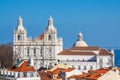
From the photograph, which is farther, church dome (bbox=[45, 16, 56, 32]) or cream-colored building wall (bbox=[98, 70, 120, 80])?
church dome (bbox=[45, 16, 56, 32])

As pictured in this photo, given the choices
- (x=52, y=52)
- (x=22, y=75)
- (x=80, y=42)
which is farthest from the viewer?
(x=80, y=42)

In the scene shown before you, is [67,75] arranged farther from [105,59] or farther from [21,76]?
[105,59]

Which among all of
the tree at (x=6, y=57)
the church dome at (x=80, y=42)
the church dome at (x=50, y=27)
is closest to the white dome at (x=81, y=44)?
the church dome at (x=80, y=42)

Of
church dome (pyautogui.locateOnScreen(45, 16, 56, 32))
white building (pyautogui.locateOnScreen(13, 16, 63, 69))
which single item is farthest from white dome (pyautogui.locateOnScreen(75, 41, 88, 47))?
church dome (pyautogui.locateOnScreen(45, 16, 56, 32))

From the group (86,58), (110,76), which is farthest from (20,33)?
(110,76)

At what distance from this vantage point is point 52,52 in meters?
142

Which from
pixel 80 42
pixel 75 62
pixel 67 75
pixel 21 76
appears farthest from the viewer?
pixel 80 42

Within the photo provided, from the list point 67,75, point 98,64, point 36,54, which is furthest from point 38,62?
point 67,75

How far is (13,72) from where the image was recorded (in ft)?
309

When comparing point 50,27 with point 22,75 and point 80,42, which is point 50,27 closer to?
point 80,42

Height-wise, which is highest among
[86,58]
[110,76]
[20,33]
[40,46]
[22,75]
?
[20,33]

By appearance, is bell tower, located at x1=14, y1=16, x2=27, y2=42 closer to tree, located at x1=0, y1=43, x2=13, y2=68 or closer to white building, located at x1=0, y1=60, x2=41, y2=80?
tree, located at x1=0, y1=43, x2=13, y2=68

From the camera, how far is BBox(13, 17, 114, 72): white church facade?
139 metres

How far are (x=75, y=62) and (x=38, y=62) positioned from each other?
705 centimetres
